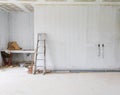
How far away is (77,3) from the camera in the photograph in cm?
771

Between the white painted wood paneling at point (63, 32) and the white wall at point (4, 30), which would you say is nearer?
the white painted wood paneling at point (63, 32)

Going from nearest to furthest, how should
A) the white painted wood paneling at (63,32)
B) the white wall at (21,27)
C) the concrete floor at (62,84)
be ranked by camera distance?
the concrete floor at (62,84) < the white painted wood paneling at (63,32) < the white wall at (21,27)

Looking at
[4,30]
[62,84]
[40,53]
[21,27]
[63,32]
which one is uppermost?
[21,27]

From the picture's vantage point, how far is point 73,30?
805 centimetres

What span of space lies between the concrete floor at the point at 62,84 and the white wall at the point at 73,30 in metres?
0.84

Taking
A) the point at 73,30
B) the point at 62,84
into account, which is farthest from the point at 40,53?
the point at 62,84

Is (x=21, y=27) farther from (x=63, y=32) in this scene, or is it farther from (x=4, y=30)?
(x=63, y=32)

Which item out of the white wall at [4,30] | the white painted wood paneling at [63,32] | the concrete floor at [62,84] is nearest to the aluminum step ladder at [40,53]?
the white painted wood paneling at [63,32]

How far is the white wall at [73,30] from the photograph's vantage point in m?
7.98

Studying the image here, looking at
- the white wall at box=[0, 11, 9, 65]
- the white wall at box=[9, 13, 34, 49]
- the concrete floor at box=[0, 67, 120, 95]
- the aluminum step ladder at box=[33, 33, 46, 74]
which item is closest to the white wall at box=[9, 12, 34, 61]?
the white wall at box=[9, 13, 34, 49]

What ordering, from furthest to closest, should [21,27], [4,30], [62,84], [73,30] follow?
[21,27] → [4,30] → [73,30] → [62,84]

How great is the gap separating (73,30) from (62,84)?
2.75 meters

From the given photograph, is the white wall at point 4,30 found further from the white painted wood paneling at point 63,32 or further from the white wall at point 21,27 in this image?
the white painted wood paneling at point 63,32

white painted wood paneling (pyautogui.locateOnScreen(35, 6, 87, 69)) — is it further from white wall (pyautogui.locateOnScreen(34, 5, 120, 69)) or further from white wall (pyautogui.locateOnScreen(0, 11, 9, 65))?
white wall (pyautogui.locateOnScreen(0, 11, 9, 65))
